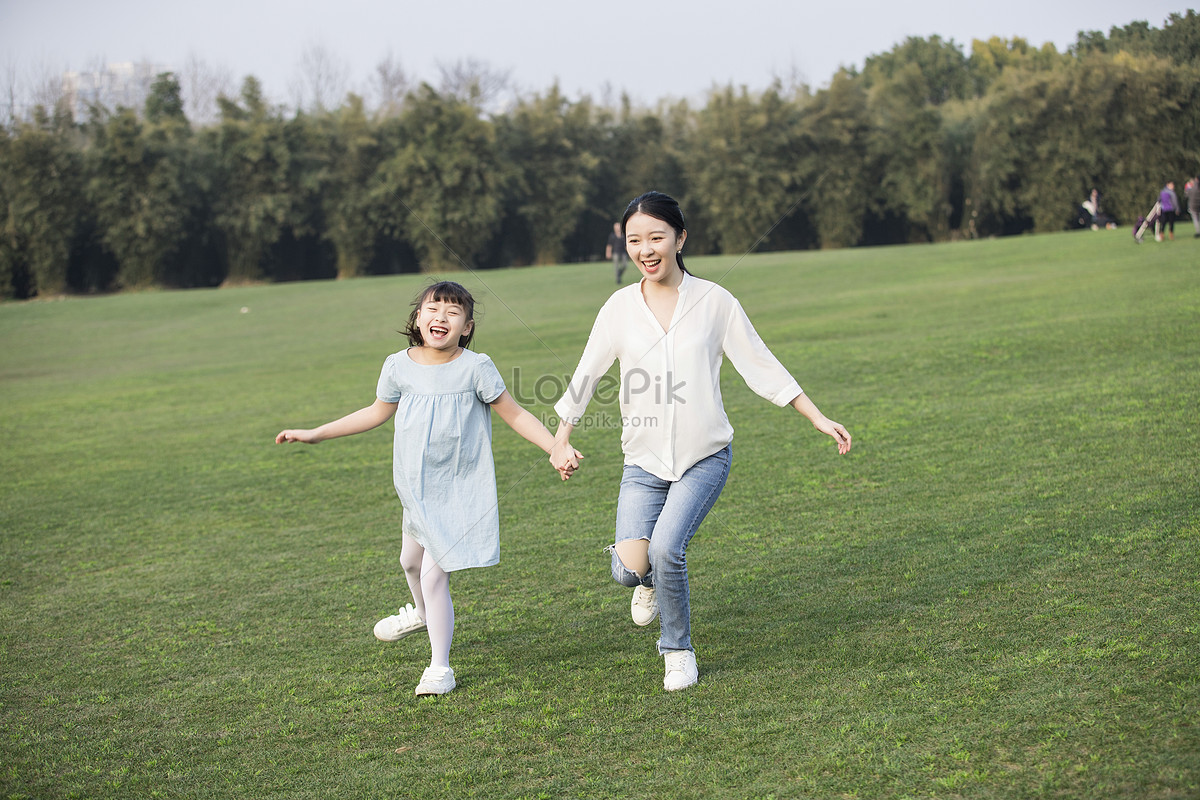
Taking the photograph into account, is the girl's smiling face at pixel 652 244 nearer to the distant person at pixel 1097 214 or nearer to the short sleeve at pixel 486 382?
the short sleeve at pixel 486 382

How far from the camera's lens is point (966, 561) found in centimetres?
468

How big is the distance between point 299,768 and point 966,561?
3.21 meters

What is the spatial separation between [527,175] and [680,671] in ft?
123

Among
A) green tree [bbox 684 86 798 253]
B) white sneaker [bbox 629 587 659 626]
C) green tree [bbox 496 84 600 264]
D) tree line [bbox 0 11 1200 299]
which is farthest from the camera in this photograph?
green tree [bbox 496 84 600 264]

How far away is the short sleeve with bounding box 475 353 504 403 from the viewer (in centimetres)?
387

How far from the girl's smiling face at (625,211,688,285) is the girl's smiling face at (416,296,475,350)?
768 mm

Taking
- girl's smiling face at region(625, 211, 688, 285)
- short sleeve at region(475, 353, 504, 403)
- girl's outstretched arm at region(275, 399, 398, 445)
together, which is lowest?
girl's outstretched arm at region(275, 399, 398, 445)

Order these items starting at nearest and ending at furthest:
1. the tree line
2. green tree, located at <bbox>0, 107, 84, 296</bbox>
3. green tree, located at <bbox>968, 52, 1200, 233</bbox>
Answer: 1. green tree, located at <bbox>968, 52, 1200, 233</bbox>
2. green tree, located at <bbox>0, 107, 84, 296</bbox>
3. the tree line

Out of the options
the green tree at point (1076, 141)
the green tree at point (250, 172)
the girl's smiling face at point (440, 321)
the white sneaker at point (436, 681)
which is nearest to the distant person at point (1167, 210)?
the green tree at point (1076, 141)

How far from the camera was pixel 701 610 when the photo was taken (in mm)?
4453

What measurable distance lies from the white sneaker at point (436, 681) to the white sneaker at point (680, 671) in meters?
0.84

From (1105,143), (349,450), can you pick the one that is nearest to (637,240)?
(349,450)

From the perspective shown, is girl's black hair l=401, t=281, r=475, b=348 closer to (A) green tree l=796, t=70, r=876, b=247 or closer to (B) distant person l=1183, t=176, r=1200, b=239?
(B) distant person l=1183, t=176, r=1200, b=239

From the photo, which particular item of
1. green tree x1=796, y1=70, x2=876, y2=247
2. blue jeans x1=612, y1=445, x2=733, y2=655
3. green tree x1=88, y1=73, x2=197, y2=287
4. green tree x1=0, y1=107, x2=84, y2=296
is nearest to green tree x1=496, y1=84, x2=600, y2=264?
green tree x1=796, y1=70, x2=876, y2=247
